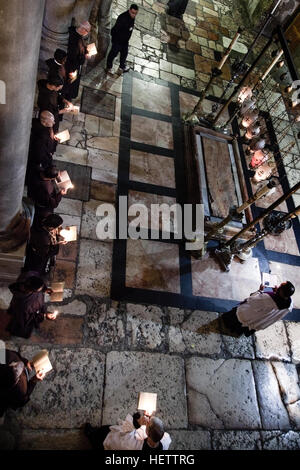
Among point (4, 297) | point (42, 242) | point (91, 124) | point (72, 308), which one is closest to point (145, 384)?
point (72, 308)

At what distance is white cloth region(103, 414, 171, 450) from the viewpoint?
349 centimetres

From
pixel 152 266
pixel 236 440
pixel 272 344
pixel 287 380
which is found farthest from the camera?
pixel 152 266

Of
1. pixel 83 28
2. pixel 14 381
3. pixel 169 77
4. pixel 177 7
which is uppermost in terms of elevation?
pixel 177 7

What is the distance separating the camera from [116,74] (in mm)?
8219

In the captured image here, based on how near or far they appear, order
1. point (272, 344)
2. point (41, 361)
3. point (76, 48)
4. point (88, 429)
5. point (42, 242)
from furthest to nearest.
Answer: point (76, 48)
point (272, 344)
point (42, 242)
point (88, 429)
point (41, 361)

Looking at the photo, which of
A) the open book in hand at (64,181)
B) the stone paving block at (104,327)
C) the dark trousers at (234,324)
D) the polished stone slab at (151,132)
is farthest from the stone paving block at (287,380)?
the polished stone slab at (151,132)

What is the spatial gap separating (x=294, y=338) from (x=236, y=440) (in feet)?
7.32

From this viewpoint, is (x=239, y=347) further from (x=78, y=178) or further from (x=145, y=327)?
(x=78, y=178)

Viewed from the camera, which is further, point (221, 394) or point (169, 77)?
point (169, 77)

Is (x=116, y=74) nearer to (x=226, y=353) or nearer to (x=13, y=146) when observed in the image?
(x=13, y=146)

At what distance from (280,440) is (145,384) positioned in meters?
2.39

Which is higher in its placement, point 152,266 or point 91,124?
point 91,124

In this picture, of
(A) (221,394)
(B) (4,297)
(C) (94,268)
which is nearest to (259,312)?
(A) (221,394)

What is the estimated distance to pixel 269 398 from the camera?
5031 millimetres
